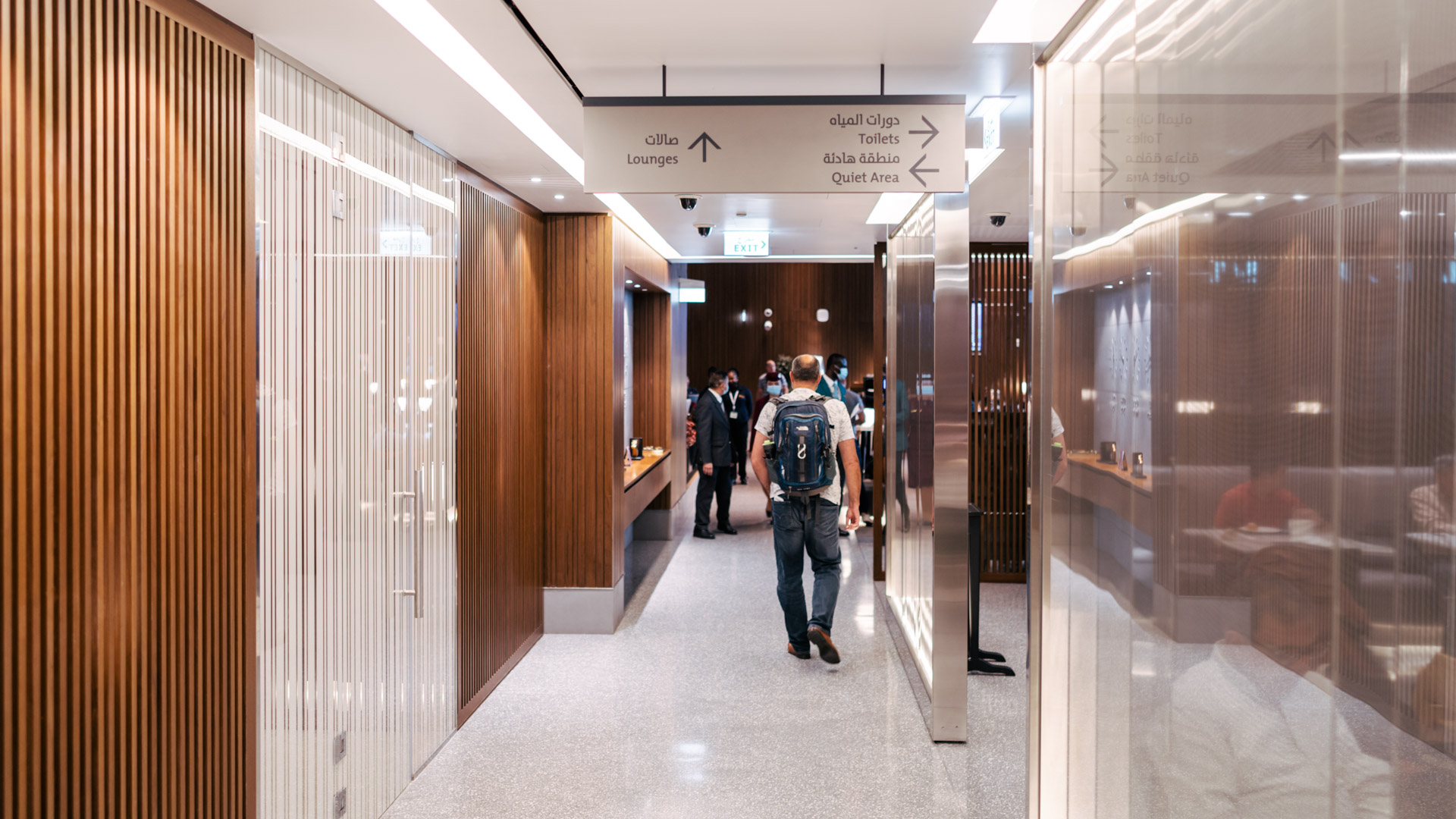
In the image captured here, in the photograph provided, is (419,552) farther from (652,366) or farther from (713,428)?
(652,366)

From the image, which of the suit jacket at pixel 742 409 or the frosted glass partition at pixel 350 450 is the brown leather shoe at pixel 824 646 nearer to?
the frosted glass partition at pixel 350 450

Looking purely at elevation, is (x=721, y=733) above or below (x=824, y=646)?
below

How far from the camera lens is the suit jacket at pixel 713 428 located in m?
8.41

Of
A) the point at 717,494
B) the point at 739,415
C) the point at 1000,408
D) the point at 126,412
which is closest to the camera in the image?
the point at 126,412

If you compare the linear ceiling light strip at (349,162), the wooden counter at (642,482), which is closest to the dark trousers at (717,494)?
the wooden counter at (642,482)

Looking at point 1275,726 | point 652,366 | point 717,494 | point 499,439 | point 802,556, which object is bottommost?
point 717,494

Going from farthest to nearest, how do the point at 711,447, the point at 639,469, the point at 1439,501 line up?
the point at 711,447 < the point at 639,469 < the point at 1439,501

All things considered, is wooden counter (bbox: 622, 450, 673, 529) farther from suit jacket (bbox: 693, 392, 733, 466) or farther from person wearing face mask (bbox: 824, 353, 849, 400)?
person wearing face mask (bbox: 824, 353, 849, 400)

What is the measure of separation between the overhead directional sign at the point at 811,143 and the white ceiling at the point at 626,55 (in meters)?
0.15

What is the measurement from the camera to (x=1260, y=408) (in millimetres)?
1270

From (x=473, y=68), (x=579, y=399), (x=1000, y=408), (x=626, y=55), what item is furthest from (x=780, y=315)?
(x=473, y=68)

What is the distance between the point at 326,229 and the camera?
2.85m

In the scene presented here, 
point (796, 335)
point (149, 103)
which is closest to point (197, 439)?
point (149, 103)

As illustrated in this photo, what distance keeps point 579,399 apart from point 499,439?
0.95 meters
